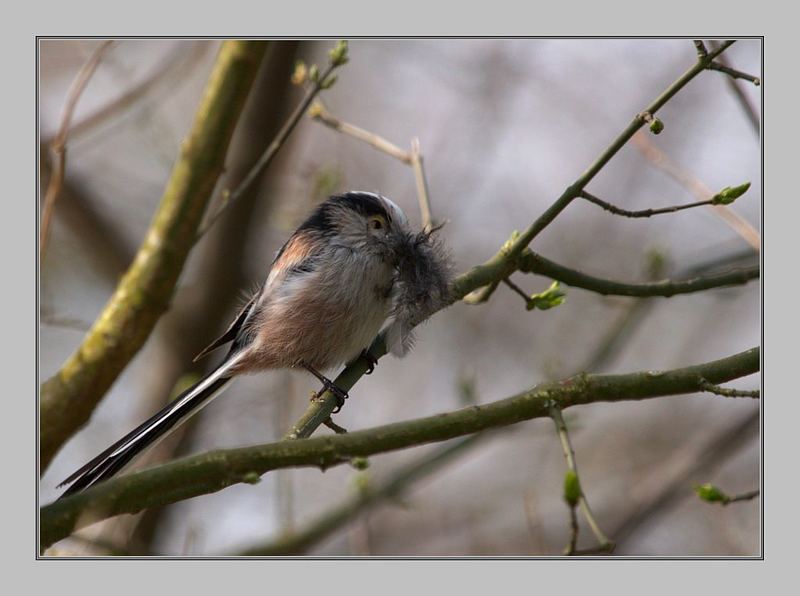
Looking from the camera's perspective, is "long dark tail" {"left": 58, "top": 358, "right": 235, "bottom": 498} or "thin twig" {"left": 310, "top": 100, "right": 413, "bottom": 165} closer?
"long dark tail" {"left": 58, "top": 358, "right": 235, "bottom": 498}

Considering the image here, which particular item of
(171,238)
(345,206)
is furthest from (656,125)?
(171,238)

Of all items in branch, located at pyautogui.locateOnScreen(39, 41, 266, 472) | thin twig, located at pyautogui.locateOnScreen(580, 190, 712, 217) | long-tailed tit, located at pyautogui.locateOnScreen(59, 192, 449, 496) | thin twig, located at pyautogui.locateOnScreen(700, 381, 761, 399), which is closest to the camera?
thin twig, located at pyautogui.locateOnScreen(700, 381, 761, 399)

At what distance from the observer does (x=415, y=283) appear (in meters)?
3.21

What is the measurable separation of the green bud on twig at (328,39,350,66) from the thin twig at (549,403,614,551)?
1.84 metres

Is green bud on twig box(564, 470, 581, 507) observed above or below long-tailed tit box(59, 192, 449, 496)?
below

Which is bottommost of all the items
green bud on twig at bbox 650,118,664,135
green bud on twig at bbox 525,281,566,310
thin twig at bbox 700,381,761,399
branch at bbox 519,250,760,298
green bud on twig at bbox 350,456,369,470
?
green bud on twig at bbox 350,456,369,470

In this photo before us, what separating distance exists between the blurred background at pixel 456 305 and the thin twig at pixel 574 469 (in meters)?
1.81

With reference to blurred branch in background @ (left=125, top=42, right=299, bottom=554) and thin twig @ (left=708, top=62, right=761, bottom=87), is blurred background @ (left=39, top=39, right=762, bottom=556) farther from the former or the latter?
thin twig @ (left=708, top=62, right=761, bottom=87)

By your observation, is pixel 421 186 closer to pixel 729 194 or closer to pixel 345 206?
pixel 345 206

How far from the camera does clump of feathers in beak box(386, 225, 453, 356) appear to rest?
123 inches

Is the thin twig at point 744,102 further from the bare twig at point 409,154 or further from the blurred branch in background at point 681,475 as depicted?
the blurred branch in background at point 681,475

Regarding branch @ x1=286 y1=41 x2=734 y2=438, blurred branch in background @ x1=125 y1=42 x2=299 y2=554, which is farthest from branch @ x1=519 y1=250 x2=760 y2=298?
blurred branch in background @ x1=125 y1=42 x2=299 y2=554

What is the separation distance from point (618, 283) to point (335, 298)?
1.14 meters

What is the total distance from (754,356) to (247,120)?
3705 mm
